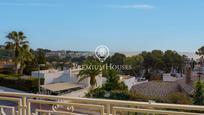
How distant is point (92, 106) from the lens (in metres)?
1.99

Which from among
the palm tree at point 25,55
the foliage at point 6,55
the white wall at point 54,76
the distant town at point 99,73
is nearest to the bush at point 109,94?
the distant town at point 99,73

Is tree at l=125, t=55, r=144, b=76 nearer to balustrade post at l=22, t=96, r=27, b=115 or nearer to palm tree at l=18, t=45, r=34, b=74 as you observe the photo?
palm tree at l=18, t=45, r=34, b=74

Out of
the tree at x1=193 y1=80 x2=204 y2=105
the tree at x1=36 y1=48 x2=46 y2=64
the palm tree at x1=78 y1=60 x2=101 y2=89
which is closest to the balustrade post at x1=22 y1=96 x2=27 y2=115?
the tree at x1=193 y1=80 x2=204 y2=105

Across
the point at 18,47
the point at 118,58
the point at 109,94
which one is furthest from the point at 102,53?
the point at 18,47

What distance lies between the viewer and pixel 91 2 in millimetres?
30578

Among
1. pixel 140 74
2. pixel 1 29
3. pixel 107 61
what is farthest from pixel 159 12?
pixel 1 29

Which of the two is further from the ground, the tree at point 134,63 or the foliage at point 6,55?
the foliage at point 6,55

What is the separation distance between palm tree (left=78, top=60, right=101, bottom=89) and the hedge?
3409 millimetres

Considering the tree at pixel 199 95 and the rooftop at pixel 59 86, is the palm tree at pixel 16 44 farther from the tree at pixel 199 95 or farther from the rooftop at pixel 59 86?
the tree at pixel 199 95

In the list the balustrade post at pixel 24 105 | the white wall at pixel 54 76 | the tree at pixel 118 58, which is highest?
the tree at pixel 118 58

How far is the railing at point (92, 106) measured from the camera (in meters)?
1.76

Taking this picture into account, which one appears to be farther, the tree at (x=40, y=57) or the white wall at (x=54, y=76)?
the tree at (x=40, y=57)

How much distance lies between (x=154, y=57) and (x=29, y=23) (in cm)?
1467

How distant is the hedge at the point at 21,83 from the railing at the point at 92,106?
21.0m
